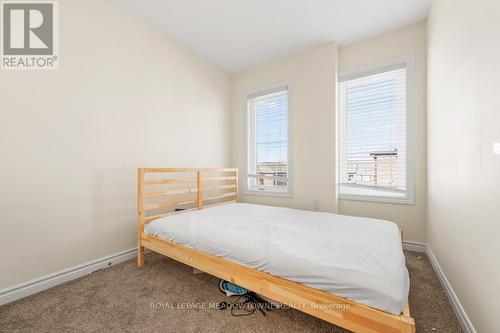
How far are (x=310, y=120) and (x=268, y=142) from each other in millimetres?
842

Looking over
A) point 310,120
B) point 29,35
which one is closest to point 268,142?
point 310,120

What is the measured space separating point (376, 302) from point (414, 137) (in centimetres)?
219

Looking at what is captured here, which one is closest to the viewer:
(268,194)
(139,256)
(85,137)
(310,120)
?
(85,137)

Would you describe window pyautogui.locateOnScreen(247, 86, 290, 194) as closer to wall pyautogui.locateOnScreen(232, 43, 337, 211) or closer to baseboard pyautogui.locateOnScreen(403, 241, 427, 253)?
wall pyautogui.locateOnScreen(232, 43, 337, 211)

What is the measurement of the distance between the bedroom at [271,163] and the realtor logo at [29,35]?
0.03 feet

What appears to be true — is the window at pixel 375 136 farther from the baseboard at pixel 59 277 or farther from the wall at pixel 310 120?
the baseboard at pixel 59 277

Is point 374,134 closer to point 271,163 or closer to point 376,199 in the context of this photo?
point 376,199

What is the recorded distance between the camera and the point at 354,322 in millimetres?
1051

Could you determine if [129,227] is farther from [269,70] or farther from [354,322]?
[269,70]

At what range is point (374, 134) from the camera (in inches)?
108

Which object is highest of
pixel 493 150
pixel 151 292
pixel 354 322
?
pixel 493 150

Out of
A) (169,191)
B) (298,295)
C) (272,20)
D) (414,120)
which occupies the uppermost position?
(272,20)

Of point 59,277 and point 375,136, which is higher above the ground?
point 375,136

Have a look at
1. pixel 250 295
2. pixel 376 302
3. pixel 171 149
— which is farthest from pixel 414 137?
pixel 171 149
